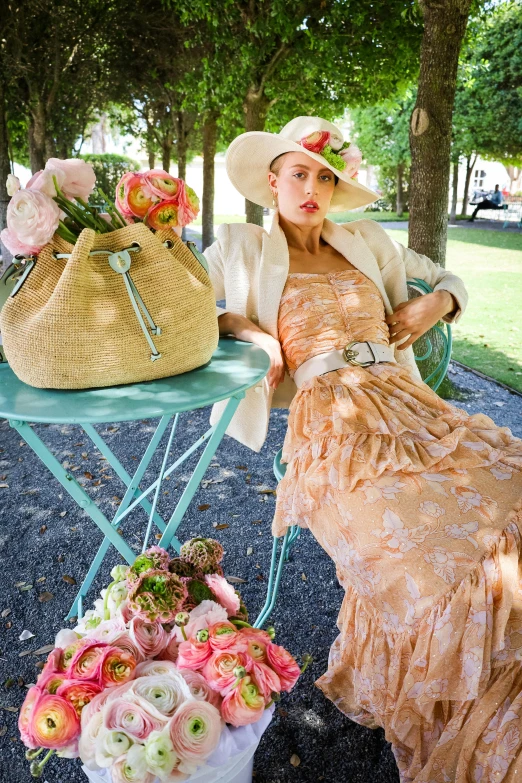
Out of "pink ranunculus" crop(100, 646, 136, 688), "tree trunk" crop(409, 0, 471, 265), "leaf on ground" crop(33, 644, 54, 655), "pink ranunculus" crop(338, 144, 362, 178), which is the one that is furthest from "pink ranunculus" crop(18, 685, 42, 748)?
"tree trunk" crop(409, 0, 471, 265)

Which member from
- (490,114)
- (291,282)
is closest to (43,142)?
(291,282)

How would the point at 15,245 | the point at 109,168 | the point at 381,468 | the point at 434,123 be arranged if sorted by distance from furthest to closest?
the point at 109,168
the point at 434,123
the point at 381,468
the point at 15,245

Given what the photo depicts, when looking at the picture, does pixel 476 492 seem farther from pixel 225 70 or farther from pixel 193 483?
pixel 225 70

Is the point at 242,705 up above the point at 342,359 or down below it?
below

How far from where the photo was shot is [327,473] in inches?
73.8

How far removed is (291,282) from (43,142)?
7997 millimetres

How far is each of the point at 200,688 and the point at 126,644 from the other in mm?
216

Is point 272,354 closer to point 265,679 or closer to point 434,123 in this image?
point 265,679

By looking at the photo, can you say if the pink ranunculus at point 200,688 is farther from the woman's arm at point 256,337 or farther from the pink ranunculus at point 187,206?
the pink ranunculus at point 187,206

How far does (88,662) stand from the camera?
4.52ft

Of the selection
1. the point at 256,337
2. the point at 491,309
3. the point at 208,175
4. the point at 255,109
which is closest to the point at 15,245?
the point at 256,337

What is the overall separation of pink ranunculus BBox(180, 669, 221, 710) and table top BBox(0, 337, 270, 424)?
2.11 ft

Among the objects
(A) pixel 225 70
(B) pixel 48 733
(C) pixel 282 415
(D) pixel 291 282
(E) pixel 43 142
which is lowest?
(C) pixel 282 415

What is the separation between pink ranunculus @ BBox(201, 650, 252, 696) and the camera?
1.36 meters
